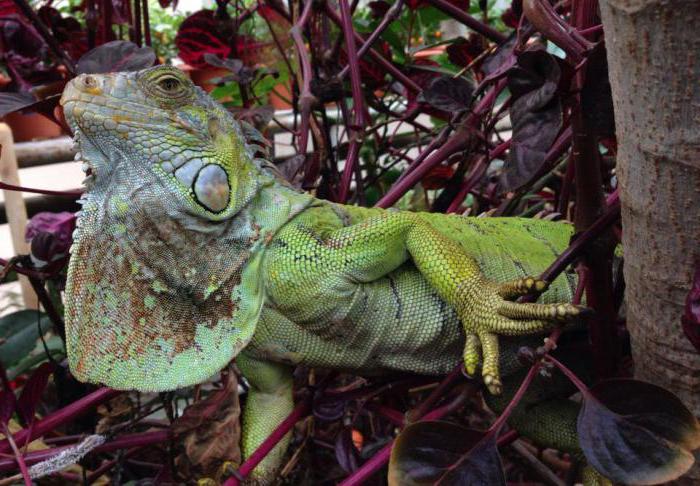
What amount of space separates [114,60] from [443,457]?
3.28 feet

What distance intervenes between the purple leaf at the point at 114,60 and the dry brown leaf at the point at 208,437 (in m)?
0.66

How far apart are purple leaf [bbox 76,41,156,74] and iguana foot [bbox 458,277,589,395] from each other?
78 cm

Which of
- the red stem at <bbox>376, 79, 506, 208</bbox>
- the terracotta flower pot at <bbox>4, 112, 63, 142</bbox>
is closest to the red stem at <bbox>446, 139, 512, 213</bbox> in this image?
the red stem at <bbox>376, 79, 506, 208</bbox>

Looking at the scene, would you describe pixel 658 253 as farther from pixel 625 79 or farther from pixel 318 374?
pixel 318 374

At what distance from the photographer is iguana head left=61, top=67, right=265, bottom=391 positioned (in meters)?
1.18

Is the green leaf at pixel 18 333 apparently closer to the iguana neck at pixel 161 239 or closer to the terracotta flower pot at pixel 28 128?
the iguana neck at pixel 161 239

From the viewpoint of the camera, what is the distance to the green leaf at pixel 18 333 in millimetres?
1866

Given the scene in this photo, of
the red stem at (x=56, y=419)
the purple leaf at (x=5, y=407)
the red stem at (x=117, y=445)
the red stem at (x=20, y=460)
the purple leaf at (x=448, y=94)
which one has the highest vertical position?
the purple leaf at (x=448, y=94)

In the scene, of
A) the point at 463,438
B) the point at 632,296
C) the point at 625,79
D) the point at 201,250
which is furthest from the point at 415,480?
the point at 201,250

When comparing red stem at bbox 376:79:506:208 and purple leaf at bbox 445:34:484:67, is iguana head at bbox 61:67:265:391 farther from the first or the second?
purple leaf at bbox 445:34:484:67

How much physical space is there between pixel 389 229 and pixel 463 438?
0.49 meters

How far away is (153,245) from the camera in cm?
119

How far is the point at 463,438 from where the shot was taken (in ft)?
2.63

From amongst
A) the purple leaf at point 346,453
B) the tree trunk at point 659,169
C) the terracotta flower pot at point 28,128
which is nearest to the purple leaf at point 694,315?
the tree trunk at point 659,169
